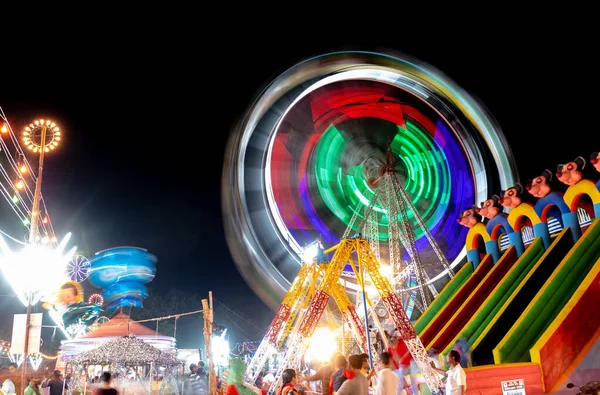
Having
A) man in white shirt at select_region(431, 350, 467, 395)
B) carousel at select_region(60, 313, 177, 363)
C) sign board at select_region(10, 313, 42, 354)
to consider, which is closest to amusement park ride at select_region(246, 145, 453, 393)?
man in white shirt at select_region(431, 350, 467, 395)

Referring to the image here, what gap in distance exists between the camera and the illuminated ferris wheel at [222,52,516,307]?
22.5m

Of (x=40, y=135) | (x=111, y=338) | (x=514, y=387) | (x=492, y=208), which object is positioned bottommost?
(x=514, y=387)

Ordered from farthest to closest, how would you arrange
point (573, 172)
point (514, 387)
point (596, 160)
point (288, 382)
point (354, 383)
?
point (573, 172) → point (596, 160) → point (514, 387) → point (288, 382) → point (354, 383)

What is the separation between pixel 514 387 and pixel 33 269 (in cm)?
1175

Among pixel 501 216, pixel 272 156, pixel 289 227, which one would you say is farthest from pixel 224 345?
pixel 501 216

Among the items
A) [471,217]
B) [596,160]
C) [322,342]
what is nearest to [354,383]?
[596,160]

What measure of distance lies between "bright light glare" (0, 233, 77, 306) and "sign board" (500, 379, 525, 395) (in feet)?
35.6

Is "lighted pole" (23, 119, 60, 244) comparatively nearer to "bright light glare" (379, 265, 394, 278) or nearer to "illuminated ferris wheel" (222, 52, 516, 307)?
"illuminated ferris wheel" (222, 52, 516, 307)

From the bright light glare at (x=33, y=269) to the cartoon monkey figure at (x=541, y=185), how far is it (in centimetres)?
1430

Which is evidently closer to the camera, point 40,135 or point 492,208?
point 40,135

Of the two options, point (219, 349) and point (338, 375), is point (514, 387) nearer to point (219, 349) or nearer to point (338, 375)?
point (338, 375)

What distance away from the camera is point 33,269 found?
12.5 meters

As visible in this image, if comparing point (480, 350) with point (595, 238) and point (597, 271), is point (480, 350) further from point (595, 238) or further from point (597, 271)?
point (595, 238)

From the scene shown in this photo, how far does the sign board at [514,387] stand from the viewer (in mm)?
10180
